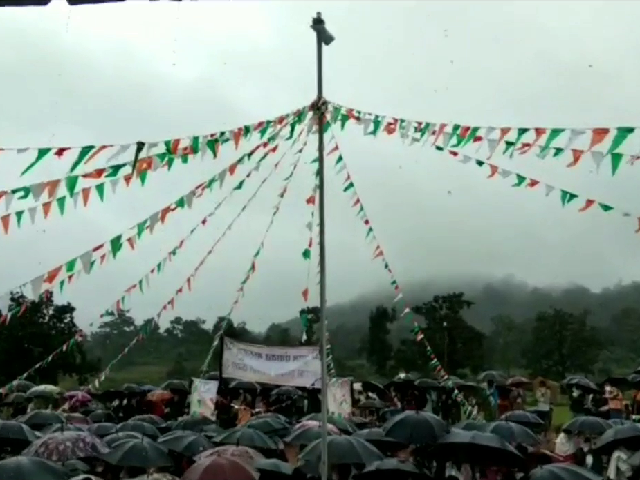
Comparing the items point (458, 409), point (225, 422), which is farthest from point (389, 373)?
point (225, 422)

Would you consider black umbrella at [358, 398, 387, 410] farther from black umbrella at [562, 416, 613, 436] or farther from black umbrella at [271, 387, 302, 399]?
black umbrella at [562, 416, 613, 436]

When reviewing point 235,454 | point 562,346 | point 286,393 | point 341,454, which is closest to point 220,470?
point 235,454

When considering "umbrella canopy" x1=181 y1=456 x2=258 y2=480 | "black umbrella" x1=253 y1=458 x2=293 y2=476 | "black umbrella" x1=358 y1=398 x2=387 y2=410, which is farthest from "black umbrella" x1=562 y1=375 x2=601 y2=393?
"umbrella canopy" x1=181 y1=456 x2=258 y2=480

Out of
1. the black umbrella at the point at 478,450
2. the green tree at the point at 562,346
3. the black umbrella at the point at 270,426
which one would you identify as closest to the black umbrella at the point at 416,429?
the black umbrella at the point at 478,450

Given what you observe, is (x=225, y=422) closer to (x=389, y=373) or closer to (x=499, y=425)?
(x=499, y=425)

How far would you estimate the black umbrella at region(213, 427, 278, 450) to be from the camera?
38.5 feet

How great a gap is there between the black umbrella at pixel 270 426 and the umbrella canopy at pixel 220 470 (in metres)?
4.13

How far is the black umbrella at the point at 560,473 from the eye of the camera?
27.7 feet

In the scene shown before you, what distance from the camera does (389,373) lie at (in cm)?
4634

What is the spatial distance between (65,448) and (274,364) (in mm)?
3408

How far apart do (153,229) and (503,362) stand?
46.2 meters

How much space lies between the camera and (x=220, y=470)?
29.2ft

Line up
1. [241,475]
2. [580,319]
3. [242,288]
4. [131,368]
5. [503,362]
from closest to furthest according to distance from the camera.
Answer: [241,475]
[242,288]
[131,368]
[580,319]
[503,362]

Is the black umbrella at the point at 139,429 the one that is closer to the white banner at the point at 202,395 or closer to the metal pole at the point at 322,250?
the white banner at the point at 202,395
